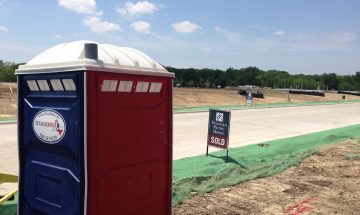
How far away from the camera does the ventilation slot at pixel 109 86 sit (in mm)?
3538

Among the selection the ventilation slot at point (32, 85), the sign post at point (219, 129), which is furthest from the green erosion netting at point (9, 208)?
the sign post at point (219, 129)

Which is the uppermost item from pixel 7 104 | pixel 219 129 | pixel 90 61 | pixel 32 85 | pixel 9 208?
pixel 90 61

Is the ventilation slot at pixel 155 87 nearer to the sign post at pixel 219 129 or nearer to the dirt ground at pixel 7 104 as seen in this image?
the sign post at pixel 219 129

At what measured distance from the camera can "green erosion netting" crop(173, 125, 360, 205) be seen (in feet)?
24.0

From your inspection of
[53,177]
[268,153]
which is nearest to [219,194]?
[53,177]

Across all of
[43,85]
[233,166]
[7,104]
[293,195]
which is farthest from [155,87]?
[7,104]

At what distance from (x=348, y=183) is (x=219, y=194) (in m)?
2.84

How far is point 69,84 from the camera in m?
3.50

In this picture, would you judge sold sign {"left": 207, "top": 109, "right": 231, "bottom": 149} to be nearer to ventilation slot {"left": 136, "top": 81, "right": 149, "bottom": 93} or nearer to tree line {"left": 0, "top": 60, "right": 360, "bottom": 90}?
ventilation slot {"left": 136, "top": 81, "right": 149, "bottom": 93}

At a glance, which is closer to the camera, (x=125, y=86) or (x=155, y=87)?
(x=125, y=86)

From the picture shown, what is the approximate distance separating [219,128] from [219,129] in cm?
3

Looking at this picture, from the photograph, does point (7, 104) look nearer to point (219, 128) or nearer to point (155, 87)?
point (219, 128)

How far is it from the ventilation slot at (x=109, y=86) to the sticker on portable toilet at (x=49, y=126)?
0.46 metres

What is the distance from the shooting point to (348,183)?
25.9 ft
